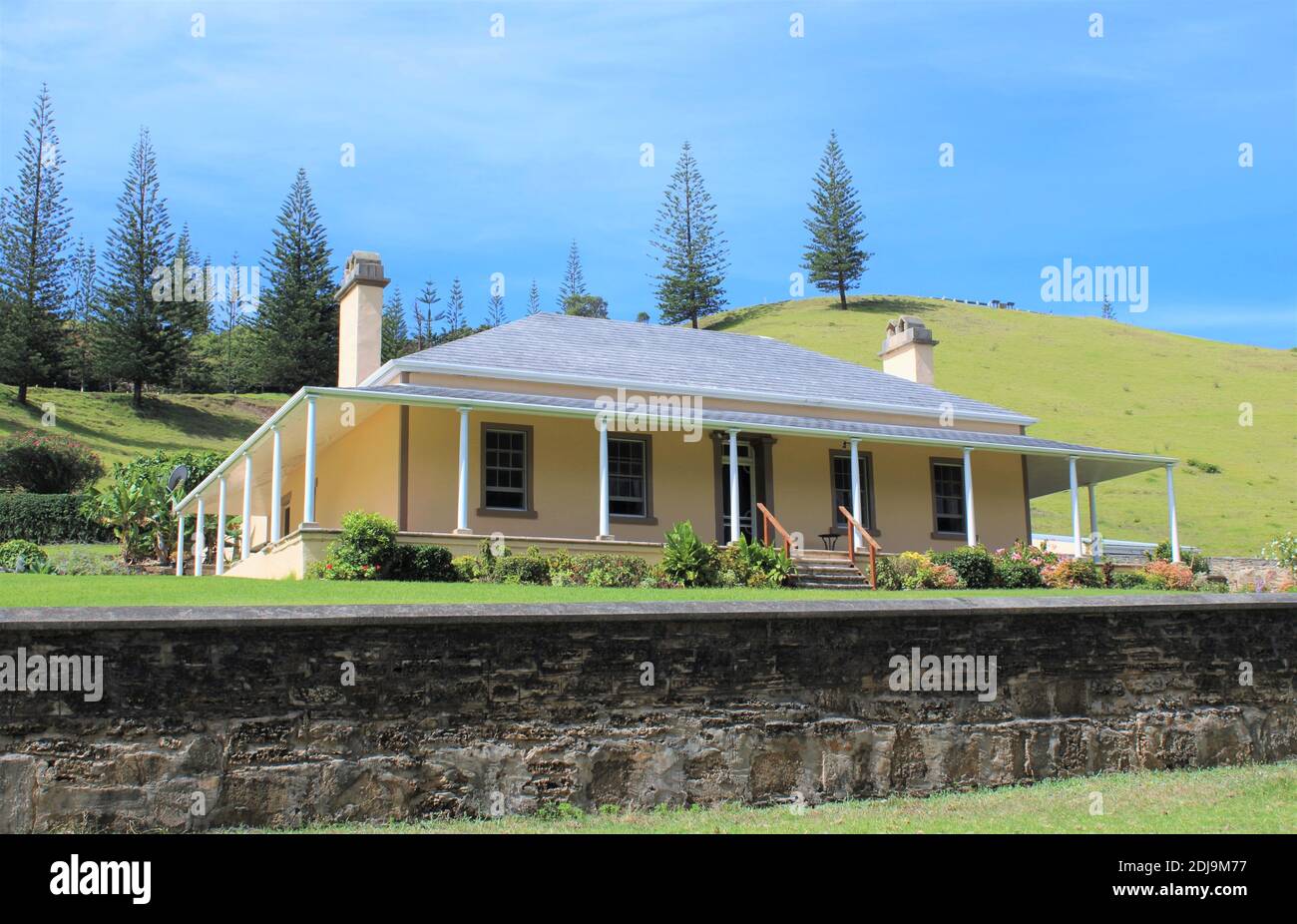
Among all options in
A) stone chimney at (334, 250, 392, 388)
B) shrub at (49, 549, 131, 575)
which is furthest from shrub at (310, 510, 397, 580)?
shrub at (49, 549, 131, 575)

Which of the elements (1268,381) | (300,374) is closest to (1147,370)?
(1268,381)

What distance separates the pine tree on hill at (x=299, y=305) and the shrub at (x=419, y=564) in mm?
43314

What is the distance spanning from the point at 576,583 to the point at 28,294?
147 ft

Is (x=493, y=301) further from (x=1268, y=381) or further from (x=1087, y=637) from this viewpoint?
(x=1087, y=637)

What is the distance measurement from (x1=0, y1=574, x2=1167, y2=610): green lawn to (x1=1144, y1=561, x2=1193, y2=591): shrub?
26.1 ft

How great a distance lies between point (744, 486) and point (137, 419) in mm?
37728

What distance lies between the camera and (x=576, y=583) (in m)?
17.2

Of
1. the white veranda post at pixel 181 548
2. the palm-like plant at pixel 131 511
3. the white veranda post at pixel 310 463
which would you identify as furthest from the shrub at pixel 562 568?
the palm-like plant at pixel 131 511

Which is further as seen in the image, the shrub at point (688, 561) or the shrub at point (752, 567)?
the shrub at point (752, 567)

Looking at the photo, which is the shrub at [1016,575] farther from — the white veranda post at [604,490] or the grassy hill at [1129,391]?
the grassy hill at [1129,391]

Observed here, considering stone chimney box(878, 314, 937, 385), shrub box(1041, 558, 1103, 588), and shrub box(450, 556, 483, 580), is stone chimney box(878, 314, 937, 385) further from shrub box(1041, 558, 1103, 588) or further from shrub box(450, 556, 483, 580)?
shrub box(450, 556, 483, 580)

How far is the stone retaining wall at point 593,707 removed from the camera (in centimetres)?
738

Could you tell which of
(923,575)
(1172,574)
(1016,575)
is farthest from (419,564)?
(1172,574)

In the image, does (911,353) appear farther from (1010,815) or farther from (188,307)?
(188,307)
